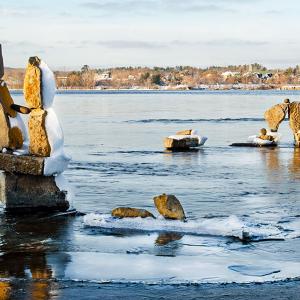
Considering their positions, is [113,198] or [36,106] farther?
[113,198]

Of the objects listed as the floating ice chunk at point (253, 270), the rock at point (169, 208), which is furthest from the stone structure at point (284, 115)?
the floating ice chunk at point (253, 270)

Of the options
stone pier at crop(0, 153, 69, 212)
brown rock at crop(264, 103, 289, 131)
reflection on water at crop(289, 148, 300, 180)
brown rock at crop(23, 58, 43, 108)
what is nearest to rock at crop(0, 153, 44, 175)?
stone pier at crop(0, 153, 69, 212)

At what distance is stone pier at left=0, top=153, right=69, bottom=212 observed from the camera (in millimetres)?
17578

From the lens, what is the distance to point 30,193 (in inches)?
698

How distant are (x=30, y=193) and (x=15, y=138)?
53.7 inches

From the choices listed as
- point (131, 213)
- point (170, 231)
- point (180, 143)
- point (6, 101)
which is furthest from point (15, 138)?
point (180, 143)

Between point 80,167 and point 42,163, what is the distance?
12.7 m

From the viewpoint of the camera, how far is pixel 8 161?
17.5 meters

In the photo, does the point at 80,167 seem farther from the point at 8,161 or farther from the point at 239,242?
the point at 239,242

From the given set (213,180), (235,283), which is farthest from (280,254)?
(213,180)

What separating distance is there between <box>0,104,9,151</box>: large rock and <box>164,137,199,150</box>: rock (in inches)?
791

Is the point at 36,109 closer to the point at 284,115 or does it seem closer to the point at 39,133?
the point at 39,133

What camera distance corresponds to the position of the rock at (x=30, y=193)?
17.6 m

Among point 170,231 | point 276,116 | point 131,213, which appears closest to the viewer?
point 170,231
